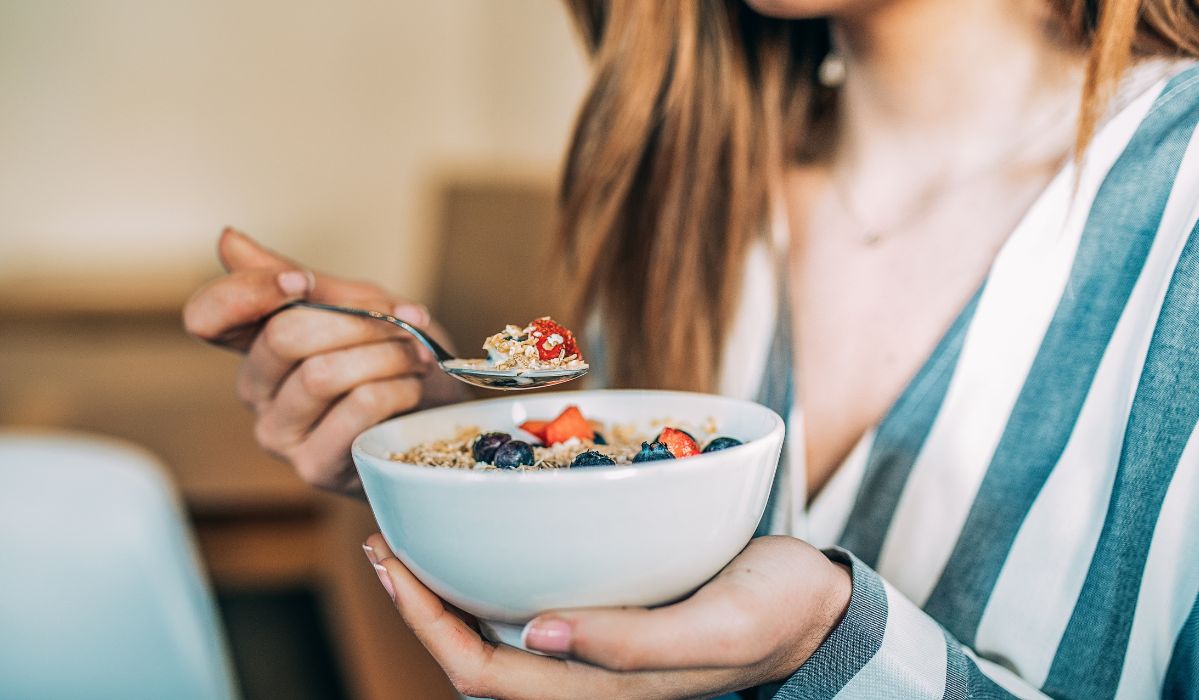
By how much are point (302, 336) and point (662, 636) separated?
1.26ft

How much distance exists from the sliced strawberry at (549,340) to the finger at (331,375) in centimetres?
14

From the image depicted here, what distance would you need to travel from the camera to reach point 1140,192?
686 mm

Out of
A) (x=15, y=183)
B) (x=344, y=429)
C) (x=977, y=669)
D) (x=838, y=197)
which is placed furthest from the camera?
(x=15, y=183)

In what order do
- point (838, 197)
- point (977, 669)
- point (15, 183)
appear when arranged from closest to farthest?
point (977, 669) < point (838, 197) < point (15, 183)

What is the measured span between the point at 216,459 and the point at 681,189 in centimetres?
162

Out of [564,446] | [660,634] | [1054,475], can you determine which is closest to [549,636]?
[660,634]

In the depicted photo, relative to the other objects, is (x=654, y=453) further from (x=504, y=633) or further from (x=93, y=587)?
(x=93, y=587)

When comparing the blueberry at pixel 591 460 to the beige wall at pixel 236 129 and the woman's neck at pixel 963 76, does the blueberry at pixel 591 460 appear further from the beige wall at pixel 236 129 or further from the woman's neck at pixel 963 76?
the beige wall at pixel 236 129

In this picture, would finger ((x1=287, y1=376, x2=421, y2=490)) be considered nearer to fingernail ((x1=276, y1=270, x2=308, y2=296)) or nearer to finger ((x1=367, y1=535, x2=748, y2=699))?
fingernail ((x1=276, y1=270, x2=308, y2=296))

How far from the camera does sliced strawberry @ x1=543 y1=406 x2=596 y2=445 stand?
1.94 ft

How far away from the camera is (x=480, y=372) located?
63 centimetres

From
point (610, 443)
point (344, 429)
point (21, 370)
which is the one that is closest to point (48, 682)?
point (344, 429)

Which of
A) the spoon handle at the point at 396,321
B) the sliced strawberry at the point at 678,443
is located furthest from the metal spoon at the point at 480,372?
the sliced strawberry at the point at 678,443

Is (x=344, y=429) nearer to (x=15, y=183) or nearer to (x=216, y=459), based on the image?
(x=216, y=459)
